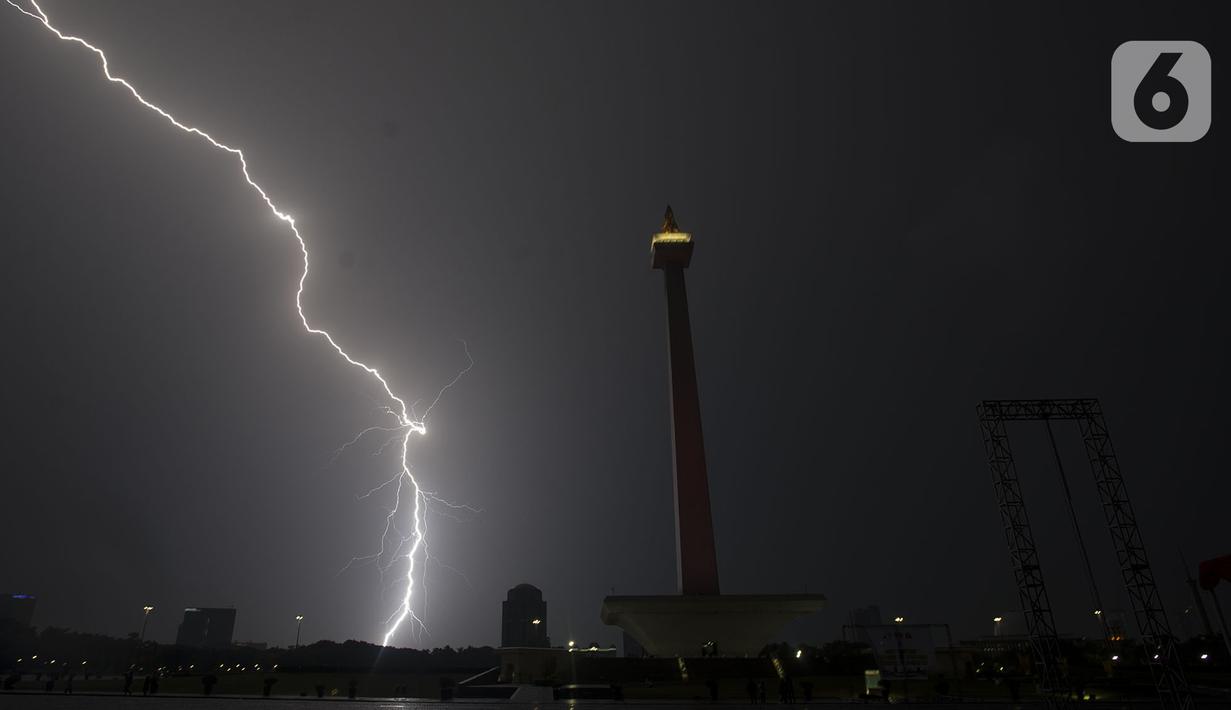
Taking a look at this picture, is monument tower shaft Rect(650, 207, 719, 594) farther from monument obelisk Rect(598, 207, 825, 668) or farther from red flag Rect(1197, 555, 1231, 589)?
red flag Rect(1197, 555, 1231, 589)

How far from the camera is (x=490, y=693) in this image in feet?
100

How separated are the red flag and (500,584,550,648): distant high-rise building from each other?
121 meters

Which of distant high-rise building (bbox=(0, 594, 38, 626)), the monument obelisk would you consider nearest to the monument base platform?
the monument obelisk

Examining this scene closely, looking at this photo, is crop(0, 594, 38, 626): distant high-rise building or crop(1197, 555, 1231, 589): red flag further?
crop(0, 594, 38, 626): distant high-rise building

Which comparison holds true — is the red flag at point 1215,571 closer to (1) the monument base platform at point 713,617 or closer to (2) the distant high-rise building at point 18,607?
(1) the monument base platform at point 713,617

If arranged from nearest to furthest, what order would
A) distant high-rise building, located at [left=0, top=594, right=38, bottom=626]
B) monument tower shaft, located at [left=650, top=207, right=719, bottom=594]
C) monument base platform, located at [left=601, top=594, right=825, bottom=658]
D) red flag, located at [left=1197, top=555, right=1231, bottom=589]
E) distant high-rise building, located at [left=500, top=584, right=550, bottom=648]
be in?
red flag, located at [left=1197, top=555, right=1231, bottom=589] → monument base platform, located at [left=601, top=594, right=825, bottom=658] → monument tower shaft, located at [left=650, top=207, right=719, bottom=594] → distant high-rise building, located at [left=0, top=594, right=38, bottom=626] → distant high-rise building, located at [left=500, top=584, right=550, bottom=648]

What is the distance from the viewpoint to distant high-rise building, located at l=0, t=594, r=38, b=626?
3851 inches

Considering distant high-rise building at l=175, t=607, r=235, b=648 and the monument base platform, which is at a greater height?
distant high-rise building at l=175, t=607, r=235, b=648

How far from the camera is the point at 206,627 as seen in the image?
427 feet

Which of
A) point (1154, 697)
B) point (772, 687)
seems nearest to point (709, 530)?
point (772, 687)

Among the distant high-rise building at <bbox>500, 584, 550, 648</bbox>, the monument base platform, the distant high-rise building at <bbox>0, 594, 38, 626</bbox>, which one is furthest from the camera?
the distant high-rise building at <bbox>500, 584, 550, 648</bbox>

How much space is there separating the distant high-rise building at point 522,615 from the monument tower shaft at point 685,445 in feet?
292

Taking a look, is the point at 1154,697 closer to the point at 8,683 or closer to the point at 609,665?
the point at 609,665

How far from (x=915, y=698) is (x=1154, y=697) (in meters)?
9.52
